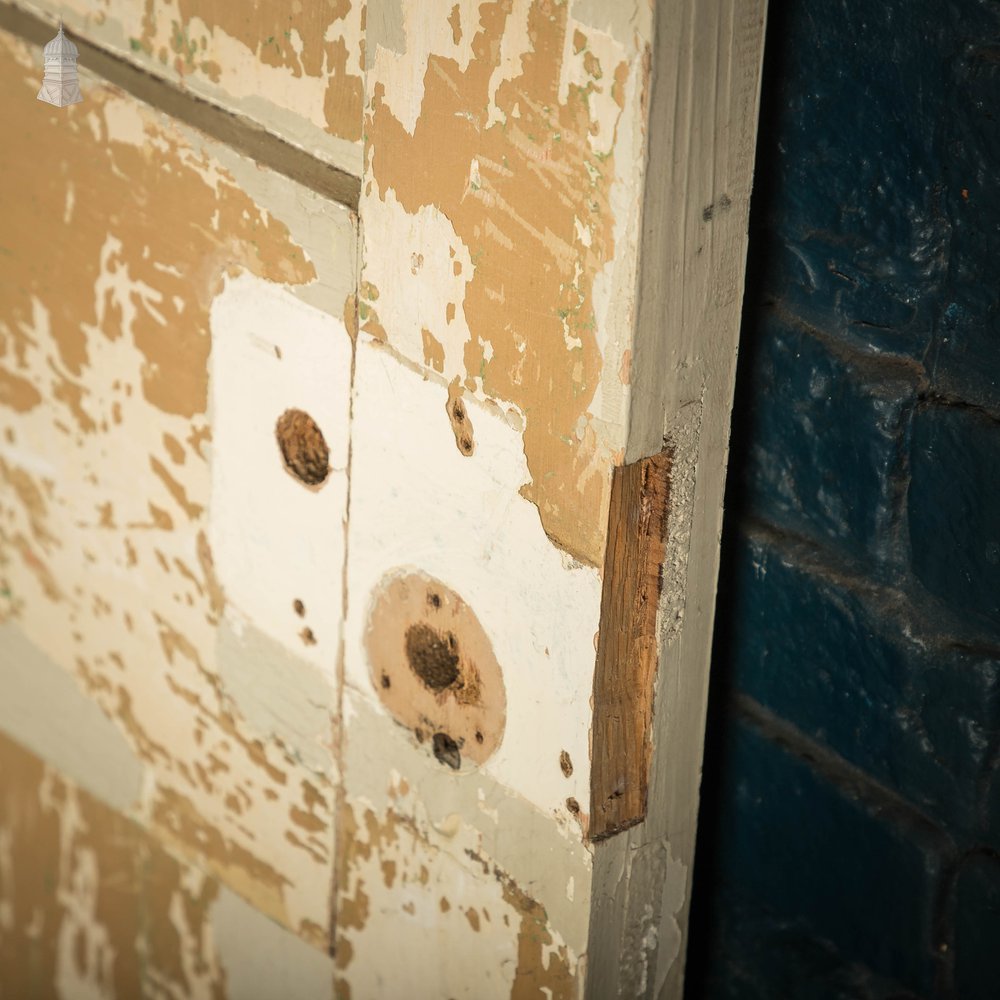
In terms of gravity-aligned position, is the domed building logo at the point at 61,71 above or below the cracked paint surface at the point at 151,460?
above

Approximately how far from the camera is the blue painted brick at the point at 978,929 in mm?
1146

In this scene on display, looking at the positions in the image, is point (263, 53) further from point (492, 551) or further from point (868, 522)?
point (868, 522)

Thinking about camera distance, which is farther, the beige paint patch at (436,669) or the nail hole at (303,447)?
the nail hole at (303,447)

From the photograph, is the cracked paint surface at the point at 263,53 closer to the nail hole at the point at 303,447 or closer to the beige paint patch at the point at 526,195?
the beige paint patch at the point at 526,195

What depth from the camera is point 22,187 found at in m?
1.50

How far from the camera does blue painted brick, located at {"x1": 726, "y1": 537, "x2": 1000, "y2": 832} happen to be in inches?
44.3

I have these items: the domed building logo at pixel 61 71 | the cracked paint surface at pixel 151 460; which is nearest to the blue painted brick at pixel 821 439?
the cracked paint surface at pixel 151 460

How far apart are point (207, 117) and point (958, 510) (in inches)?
28.6

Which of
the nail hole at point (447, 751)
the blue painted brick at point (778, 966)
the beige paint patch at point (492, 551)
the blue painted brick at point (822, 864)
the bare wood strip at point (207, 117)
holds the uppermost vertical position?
the bare wood strip at point (207, 117)

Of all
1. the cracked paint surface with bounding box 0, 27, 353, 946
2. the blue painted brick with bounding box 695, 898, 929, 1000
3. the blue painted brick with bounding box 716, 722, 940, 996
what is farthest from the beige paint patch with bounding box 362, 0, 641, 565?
the blue painted brick with bounding box 695, 898, 929, 1000

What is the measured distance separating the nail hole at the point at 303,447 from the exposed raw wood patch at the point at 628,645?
1.15 feet

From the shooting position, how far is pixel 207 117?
1.28 meters

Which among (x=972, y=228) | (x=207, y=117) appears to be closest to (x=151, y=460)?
(x=207, y=117)

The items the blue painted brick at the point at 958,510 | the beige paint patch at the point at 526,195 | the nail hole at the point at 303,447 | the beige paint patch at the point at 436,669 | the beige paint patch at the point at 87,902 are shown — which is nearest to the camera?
the beige paint patch at the point at 526,195
